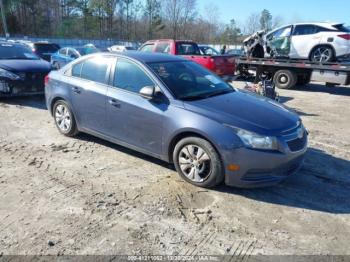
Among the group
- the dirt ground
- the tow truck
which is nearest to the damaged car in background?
the tow truck

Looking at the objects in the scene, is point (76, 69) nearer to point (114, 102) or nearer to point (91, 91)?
point (91, 91)

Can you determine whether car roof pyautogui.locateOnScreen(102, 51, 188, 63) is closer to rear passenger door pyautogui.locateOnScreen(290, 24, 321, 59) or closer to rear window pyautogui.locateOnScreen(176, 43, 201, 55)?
rear window pyautogui.locateOnScreen(176, 43, 201, 55)

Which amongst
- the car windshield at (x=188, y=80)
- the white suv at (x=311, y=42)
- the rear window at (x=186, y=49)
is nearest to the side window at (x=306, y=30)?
the white suv at (x=311, y=42)

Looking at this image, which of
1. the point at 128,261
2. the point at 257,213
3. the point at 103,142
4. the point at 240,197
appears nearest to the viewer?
the point at 128,261

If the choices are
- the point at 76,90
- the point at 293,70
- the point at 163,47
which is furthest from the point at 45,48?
the point at 76,90

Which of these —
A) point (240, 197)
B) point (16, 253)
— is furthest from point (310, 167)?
point (16, 253)

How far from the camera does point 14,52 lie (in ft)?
33.1

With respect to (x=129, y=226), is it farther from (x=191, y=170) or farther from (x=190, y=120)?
(x=190, y=120)

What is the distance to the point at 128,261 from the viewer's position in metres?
2.97

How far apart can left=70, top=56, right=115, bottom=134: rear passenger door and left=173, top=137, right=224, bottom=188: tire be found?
1554 millimetres

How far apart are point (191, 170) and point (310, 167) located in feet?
6.59

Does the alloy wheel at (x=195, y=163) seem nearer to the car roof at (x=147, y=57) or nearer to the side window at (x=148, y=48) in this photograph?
the car roof at (x=147, y=57)

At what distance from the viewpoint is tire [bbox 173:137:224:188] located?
161 inches

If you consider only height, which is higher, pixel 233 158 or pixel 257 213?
pixel 233 158
